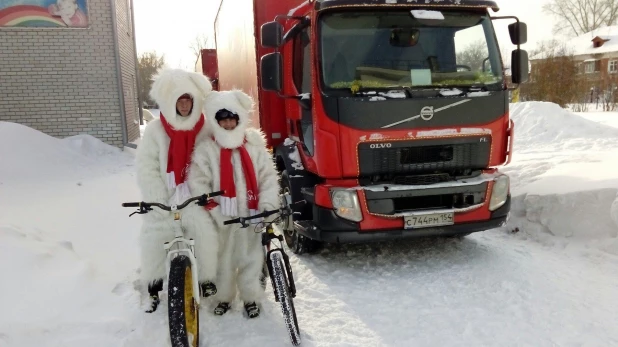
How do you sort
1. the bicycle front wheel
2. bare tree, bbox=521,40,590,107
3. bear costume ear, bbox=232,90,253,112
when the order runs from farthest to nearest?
bare tree, bbox=521,40,590,107, bear costume ear, bbox=232,90,253,112, the bicycle front wheel

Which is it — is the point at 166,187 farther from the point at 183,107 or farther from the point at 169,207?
the point at 183,107

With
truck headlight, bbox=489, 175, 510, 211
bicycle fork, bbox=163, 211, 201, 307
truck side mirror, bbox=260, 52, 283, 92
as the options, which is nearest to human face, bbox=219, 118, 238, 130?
bicycle fork, bbox=163, 211, 201, 307

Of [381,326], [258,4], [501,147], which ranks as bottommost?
[381,326]

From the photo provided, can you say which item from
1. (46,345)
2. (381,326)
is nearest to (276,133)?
(381,326)

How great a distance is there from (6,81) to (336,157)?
909cm

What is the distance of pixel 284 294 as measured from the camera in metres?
3.22

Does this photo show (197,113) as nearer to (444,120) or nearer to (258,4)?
(444,120)

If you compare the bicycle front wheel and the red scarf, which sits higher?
the red scarf

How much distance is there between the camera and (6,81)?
1012cm

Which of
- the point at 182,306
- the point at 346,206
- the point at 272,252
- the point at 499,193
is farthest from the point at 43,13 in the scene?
the point at 499,193

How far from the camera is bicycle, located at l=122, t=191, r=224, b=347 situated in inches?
115

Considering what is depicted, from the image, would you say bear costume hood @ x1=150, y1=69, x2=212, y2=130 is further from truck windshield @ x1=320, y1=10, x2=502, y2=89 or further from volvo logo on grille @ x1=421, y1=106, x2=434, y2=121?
volvo logo on grille @ x1=421, y1=106, x2=434, y2=121

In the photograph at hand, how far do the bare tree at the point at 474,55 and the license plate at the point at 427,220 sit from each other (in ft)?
4.89

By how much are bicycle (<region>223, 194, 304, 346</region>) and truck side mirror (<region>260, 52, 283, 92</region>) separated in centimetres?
165
